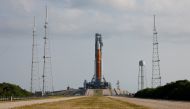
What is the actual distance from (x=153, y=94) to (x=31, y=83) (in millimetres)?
38360

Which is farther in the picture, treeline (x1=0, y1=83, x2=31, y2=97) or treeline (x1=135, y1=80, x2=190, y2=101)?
treeline (x1=0, y1=83, x2=31, y2=97)

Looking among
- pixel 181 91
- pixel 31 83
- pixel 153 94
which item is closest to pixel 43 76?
pixel 31 83

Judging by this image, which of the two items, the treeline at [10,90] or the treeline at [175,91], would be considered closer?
the treeline at [175,91]

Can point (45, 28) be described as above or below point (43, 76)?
above

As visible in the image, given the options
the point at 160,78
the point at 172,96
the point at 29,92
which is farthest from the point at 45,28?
the point at 172,96

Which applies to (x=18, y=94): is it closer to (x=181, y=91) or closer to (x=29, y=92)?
(x=29, y=92)

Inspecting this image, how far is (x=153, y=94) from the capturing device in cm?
15062

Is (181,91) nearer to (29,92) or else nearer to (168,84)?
(168,84)

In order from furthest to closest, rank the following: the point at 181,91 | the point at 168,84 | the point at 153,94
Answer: the point at 153,94, the point at 168,84, the point at 181,91

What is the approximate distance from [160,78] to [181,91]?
27952mm

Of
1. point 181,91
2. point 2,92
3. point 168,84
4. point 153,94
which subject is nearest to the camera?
point 181,91

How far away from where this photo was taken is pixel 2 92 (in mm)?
128750

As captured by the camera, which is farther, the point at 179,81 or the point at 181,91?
the point at 179,81

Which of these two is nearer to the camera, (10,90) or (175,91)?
(175,91)
